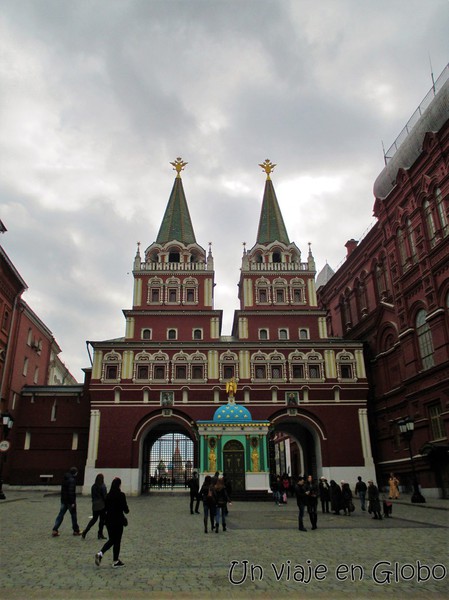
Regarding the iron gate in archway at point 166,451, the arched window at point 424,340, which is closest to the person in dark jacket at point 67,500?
the arched window at point 424,340

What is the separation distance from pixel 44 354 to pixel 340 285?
29324mm

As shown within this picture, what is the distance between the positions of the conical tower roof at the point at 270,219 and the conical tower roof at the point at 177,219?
677 centimetres

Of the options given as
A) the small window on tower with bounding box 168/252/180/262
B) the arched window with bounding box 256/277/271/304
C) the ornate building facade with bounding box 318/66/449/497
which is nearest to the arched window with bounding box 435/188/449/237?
the ornate building facade with bounding box 318/66/449/497

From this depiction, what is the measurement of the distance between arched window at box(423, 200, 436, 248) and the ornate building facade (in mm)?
61

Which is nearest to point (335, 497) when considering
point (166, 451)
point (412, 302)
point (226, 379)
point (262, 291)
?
point (412, 302)

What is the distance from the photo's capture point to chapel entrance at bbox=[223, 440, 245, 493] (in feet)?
107

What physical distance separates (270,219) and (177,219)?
29.9ft

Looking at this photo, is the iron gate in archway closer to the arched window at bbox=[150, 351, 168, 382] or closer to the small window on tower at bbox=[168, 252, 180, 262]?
the arched window at bbox=[150, 351, 168, 382]

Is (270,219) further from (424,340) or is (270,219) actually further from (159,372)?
(424,340)

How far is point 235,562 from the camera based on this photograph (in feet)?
31.3


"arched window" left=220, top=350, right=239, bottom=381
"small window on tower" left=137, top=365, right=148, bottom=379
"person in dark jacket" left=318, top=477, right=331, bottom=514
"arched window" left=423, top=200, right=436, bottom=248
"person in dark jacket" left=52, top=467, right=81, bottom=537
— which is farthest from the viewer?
"arched window" left=220, top=350, right=239, bottom=381

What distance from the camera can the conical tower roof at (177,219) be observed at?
46.2 m

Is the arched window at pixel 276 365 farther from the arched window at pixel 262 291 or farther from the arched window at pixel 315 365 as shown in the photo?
the arched window at pixel 262 291

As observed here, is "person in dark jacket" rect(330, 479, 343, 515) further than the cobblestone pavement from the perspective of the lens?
Yes
